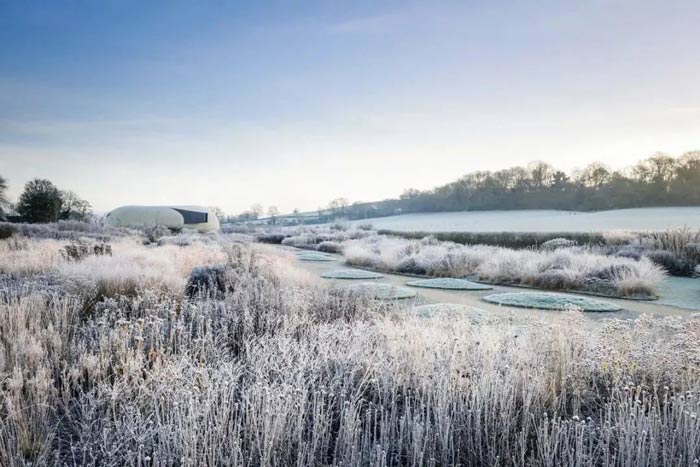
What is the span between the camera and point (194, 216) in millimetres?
61844

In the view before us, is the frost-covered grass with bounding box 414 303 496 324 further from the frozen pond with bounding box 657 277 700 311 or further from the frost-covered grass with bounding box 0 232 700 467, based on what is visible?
the frozen pond with bounding box 657 277 700 311

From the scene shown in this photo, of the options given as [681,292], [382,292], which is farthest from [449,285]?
[681,292]

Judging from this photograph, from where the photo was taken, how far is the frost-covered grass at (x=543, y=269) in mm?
11078

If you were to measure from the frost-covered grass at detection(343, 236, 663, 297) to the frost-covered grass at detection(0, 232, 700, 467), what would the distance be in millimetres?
6158

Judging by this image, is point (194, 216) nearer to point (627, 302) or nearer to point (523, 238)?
point (523, 238)

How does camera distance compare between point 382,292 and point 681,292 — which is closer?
point 382,292

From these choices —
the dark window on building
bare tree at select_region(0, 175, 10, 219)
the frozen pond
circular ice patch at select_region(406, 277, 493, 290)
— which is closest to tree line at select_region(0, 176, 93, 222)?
bare tree at select_region(0, 175, 10, 219)

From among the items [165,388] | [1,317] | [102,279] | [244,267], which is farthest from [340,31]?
[165,388]

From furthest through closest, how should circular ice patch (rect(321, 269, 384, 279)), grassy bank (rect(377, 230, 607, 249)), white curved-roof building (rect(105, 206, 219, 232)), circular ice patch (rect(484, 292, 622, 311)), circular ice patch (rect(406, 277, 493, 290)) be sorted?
white curved-roof building (rect(105, 206, 219, 232)), grassy bank (rect(377, 230, 607, 249)), circular ice patch (rect(321, 269, 384, 279)), circular ice patch (rect(406, 277, 493, 290)), circular ice patch (rect(484, 292, 622, 311))

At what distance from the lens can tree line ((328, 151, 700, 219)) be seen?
47000 millimetres

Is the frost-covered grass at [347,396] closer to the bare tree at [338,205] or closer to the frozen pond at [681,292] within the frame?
the frozen pond at [681,292]

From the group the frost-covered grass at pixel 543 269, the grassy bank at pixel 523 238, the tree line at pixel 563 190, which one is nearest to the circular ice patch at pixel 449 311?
the frost-covered grass at pixel 543 269

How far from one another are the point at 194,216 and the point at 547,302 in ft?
193

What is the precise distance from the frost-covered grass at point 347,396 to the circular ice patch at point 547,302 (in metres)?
3.12
